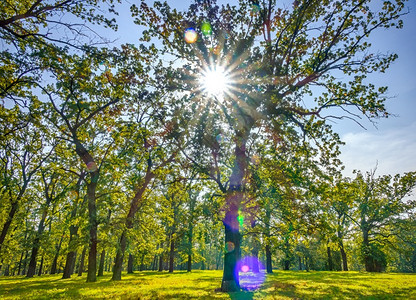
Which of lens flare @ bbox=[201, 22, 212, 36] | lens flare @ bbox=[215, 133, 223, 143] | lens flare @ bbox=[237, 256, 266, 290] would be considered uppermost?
lens flare @ bbox=[201, 22, 212, 36]

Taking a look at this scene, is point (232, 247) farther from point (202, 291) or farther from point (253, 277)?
point (253, 277)

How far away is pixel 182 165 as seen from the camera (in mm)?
16406

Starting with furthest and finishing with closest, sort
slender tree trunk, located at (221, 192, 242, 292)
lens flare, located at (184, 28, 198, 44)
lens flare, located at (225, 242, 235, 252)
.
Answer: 1. lens flare, located at (225, 242, 235, 252)
2. slender tree trunk, located at (221, 192, 242, 292)
3. lens flare, located at (184, 28, 198, 44)

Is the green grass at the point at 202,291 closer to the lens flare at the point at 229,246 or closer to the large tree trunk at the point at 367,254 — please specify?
the lens flare at the point at 229,246

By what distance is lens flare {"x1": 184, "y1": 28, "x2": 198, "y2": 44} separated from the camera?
14.0 m

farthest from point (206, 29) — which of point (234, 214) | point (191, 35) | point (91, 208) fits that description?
point (91, 208)

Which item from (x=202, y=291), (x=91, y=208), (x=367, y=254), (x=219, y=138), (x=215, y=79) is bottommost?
(x=202, y=291)

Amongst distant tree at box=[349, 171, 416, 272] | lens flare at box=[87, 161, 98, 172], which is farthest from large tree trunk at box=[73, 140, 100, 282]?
distant tree at box=[349, 171, 416, 272]

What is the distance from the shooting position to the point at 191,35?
14.1 metres

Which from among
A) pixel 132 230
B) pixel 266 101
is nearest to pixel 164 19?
pixel 266 101

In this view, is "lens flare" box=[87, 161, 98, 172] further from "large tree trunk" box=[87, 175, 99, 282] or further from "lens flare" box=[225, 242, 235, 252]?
"lens flare" box=[225, 242, 235, 252]

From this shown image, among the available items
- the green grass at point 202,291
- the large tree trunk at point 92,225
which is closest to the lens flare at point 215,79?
the green grass at point 202,291

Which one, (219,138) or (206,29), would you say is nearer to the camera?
(206,29)

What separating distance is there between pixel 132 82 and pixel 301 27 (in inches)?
417
